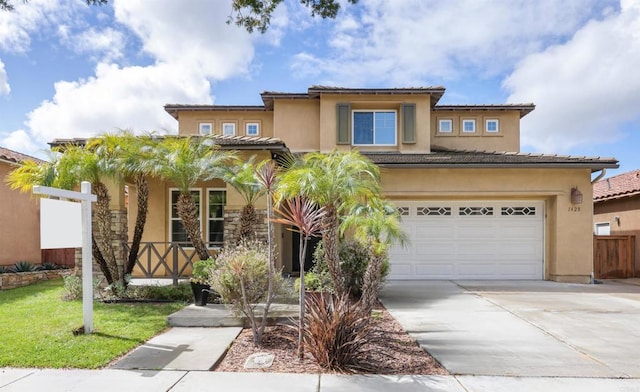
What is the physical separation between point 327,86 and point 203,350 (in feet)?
36.7

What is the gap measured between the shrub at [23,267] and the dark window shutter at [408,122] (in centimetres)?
1382

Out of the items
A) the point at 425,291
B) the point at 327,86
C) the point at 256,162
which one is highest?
the point at 327,86

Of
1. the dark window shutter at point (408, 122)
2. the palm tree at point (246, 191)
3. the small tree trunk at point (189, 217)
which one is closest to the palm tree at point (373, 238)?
the palm tree at point (246, 191)

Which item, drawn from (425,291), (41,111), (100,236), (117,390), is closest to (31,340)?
(117,390)

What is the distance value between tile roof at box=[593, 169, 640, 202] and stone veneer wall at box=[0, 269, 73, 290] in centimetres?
2145

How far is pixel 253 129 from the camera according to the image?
1650 centimetres

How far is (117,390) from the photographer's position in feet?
14.1

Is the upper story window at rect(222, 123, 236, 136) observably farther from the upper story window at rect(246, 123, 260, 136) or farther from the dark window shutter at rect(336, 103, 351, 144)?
the dark window shutter at rect(336, 103, 351, 144)

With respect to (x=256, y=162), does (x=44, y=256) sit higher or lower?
lower

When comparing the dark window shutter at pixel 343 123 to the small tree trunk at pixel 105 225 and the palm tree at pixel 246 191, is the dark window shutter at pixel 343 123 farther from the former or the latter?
the small tree trunk at pixel 105 225

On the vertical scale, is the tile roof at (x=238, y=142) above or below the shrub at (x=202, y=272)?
above

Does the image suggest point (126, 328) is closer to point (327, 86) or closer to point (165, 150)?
point (165, 150)

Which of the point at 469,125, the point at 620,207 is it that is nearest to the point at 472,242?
the point at 469,125

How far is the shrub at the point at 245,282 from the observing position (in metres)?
5.95
